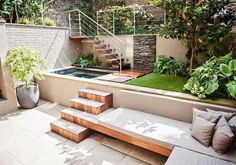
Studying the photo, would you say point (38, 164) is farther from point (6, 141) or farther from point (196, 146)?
point (196, 146)

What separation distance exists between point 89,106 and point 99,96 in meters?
0.33

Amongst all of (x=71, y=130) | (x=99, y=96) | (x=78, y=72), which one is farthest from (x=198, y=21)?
(x=78, y=72)

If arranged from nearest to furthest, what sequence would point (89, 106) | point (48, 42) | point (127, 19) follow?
1. point (89, 106)
2. point (48, 42)
3. point (127, 19)

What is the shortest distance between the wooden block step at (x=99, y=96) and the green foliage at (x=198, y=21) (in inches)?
84.4

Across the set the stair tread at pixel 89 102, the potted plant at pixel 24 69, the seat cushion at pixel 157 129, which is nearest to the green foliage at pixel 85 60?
the potted plant at pixel 24 69

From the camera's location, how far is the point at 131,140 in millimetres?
3160

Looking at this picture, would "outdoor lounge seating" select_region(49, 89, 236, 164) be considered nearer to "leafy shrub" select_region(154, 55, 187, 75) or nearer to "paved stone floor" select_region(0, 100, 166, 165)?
"paved stone floor" select_region(0, 100, 166, 165)

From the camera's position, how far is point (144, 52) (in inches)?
258

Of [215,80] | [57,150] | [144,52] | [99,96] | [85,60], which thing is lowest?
[57,150]

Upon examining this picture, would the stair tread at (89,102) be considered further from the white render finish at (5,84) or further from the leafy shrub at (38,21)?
the leafy shrub at (38,21)

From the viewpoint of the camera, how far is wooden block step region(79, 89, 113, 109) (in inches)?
169

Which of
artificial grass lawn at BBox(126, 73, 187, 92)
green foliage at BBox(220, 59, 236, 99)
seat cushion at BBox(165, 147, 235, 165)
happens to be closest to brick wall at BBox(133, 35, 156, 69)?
artificial grass lawn at BBox(126, 73, 187, 92)

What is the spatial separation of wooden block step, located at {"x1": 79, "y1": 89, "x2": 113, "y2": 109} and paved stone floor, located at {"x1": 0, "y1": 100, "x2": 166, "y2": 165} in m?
0.75

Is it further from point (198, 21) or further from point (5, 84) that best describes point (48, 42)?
point (198, 21)
